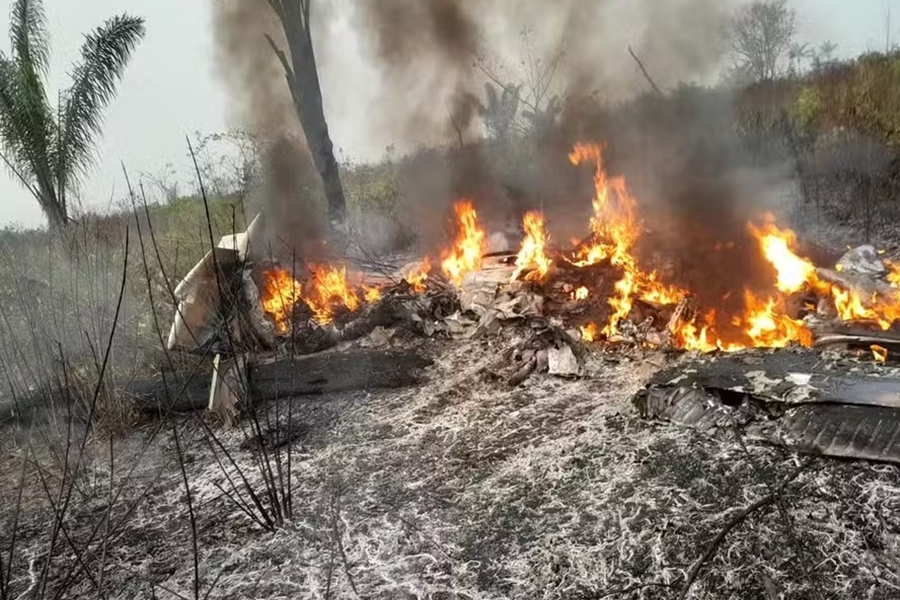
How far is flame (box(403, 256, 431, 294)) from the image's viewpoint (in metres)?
9.30

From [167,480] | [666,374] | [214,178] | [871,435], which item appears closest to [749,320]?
[666,374]

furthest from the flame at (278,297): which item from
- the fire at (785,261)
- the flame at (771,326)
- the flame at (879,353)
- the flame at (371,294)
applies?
the flame at (879,353)

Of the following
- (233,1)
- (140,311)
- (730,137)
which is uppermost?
(233,1)

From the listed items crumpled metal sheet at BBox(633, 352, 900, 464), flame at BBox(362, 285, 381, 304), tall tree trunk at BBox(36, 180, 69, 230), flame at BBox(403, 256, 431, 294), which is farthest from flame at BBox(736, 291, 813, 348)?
tall tree trunk at BBox(36, 180, 69, 230)

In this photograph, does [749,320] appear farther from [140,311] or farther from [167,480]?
[140,311]

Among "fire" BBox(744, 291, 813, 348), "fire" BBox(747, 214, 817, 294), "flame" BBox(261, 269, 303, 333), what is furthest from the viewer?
"flame" BBox(261, 269, 303, 333)

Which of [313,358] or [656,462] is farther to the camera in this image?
[313,358]

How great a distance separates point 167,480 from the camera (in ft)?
17.1

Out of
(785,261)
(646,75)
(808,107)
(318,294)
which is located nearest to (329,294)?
(318,294)

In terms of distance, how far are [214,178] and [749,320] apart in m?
14.4

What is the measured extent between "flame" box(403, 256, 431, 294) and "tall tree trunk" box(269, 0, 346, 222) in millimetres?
4127

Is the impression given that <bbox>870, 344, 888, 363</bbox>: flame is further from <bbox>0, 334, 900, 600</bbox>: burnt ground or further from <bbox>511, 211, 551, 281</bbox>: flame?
<bbox>511, 211, 551, 281</bbox>: flame

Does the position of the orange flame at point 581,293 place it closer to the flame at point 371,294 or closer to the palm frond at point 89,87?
the flame at point 371,294

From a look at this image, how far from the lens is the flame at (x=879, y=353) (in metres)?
5.01
